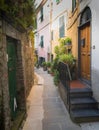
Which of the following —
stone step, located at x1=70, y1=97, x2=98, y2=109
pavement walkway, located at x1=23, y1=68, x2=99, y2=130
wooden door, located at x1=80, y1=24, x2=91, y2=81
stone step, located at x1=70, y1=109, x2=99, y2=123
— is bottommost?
pavement walkway, located at x1=23, y1=68, x2=99, y2=130

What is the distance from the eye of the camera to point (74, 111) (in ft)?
18.2

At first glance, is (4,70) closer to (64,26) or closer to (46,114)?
(46,114)

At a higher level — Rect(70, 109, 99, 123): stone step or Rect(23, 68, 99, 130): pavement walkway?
Rect(70, 109, 99, 123): stone step

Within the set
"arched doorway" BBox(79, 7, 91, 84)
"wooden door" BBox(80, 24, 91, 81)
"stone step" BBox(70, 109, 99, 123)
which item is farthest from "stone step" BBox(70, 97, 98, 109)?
"wooden door" BBox(80, 24, 91, 81)

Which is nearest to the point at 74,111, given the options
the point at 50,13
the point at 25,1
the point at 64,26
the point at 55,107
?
the point at 55,107

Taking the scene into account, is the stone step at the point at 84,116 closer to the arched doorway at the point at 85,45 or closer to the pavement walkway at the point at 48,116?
the pavement walkway at the point at 48,116

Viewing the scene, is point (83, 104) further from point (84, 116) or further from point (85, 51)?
point (85, 51)

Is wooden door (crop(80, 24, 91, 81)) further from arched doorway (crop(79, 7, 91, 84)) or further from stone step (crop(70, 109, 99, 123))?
stone step (crop(70, 109, 99, 123))

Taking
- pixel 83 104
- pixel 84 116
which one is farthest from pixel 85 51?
pixel 84 116

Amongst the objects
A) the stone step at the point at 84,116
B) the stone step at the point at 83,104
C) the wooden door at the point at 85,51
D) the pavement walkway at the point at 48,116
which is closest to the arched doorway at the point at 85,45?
the wooden door at the point at 85,51

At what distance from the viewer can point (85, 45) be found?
7.27 meters

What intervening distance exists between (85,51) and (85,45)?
0.23m

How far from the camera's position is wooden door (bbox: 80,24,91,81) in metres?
6.98

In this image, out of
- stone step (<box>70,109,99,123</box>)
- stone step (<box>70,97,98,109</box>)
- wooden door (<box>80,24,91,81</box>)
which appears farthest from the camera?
wooden door (<box>80,24,91,81</box>)
